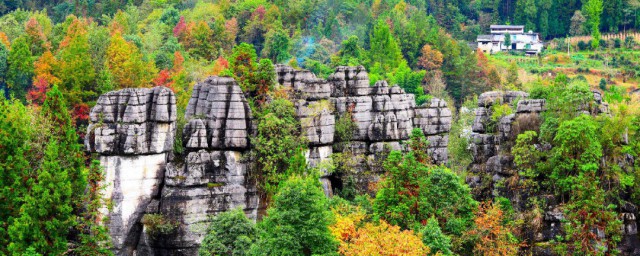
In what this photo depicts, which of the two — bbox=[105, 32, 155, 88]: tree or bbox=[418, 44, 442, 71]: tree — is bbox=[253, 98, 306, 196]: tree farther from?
bbox=[418, 44, 442, 71]: tree

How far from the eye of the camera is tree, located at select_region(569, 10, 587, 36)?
4208 inches

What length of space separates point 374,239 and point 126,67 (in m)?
26.7

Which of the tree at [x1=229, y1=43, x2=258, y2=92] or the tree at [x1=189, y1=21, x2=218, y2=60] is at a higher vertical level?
the tree at [x1=189, y1=21, x2=218, y2=60]

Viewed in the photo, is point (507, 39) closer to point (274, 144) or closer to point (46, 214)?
point (274, 144)

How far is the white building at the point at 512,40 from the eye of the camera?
10762cm

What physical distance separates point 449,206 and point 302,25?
61.4m

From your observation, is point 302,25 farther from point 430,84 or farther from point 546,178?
point 546,178

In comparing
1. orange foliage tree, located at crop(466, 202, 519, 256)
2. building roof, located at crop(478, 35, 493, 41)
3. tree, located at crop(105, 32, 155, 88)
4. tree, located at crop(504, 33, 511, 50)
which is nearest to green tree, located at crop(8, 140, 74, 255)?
orange foliage tree, located at crop(466, 202, 519, 256)

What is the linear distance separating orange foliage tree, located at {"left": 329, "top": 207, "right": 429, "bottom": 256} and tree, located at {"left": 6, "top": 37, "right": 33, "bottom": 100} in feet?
102

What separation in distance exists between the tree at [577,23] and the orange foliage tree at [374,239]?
241ft

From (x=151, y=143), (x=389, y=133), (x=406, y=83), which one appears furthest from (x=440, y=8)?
(x=151, y=143)

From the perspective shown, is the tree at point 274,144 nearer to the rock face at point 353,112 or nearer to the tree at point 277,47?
the rock face at point 353,112

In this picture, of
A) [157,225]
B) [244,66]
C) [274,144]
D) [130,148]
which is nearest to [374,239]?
[274,144]

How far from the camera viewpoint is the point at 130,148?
133 ft
